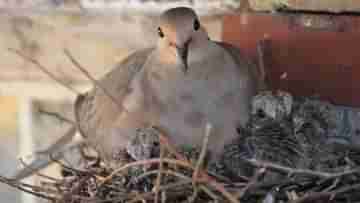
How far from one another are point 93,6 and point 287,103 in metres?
0.80

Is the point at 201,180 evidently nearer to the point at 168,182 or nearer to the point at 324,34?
the point at 168,182

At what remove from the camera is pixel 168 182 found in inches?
93.2

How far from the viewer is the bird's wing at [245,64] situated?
2768mm

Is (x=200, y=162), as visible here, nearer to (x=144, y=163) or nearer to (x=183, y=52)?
(x=144, y=163)

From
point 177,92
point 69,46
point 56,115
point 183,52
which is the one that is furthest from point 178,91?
point 69,46

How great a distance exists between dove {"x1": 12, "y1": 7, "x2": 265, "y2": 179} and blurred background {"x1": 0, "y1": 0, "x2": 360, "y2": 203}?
0.43ft

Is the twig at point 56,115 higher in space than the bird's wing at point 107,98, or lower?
lower

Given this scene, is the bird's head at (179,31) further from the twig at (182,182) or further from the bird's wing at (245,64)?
the twig at (182,182)

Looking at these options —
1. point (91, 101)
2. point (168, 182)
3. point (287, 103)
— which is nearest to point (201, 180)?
point (168, 182)

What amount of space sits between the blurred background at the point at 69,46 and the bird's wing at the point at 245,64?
0.10m

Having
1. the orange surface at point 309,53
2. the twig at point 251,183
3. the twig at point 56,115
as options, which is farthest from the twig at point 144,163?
the orange surface at point 309,53

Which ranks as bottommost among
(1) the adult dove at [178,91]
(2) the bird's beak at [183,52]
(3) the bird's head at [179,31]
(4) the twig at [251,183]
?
(4) the twig at [251,183]

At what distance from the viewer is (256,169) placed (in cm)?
238

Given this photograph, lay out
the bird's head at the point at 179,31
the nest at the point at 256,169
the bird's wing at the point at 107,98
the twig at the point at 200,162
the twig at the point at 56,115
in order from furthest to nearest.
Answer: the twig at the point at 56,115 < the bird's wing at the point at 107,98 < the bird's head at the point at 179,31 < the nest at the point at 256,169 < the twig at the point at 200,162
